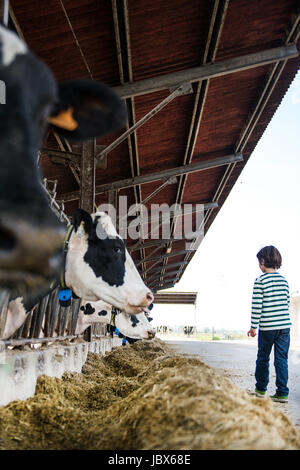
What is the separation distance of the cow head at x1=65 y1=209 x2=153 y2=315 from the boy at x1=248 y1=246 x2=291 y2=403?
4.06 feet

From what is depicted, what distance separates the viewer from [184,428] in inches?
66.3

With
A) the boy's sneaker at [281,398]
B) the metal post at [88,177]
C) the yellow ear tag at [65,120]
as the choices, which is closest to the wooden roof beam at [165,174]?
the metal post at [88,177]

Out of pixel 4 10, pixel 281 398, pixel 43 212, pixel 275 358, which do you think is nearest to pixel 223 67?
pixel 4 10

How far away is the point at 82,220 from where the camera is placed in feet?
12.6

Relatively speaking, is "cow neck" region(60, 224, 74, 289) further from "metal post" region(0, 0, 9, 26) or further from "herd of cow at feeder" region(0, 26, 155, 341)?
"metal post" region(0, 0, 9, 26)

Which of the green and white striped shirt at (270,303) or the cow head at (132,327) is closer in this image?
the green and white striped shirt at (270,303)

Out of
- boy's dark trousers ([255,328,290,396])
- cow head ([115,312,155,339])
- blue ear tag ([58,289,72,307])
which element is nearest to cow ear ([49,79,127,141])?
blue ear tag ([58,289,72,307])

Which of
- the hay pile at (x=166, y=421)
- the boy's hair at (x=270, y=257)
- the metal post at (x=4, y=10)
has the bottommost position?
the hay pile at (x=166, y=421)

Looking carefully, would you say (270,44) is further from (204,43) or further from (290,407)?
(290,407)

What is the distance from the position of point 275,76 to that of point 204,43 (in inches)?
60.2

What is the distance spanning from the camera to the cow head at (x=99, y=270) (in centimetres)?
379

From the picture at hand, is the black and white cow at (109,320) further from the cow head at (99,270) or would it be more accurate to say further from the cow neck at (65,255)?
the cow neck at (65,255)

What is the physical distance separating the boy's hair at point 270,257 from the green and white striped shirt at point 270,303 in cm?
12

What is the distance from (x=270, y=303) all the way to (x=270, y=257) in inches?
19.2
